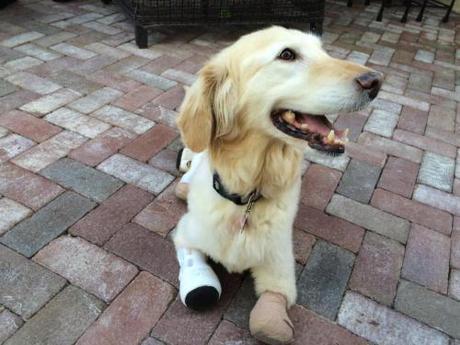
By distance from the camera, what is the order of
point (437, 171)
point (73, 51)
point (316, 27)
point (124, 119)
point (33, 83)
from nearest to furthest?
point (437, 171) < point (124, 119) < point (33, 83) < point (73, 51) < point (316, 27)

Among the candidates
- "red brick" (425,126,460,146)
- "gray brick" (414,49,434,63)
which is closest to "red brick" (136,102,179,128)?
"red brick" (425,126,460,146)

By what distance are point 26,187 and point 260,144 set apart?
1.65 meters

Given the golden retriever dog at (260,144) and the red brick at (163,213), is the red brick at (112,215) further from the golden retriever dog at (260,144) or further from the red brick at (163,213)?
the golden retriever dog at (260,144)

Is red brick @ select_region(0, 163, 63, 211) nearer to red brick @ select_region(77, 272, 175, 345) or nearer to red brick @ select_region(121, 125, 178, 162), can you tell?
red brick @ select_region(121, 125, 178, 162)

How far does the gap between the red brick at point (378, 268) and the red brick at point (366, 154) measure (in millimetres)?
835

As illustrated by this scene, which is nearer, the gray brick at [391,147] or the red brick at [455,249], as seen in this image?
the red brick at [455,249]

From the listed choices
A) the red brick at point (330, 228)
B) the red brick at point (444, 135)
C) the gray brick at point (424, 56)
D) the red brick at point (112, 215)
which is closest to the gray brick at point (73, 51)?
the red brick at point (112, 215)

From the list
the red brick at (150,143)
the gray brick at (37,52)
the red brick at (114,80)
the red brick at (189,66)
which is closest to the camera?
the red brick at (150,143)

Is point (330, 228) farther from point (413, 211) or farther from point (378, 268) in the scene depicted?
point (413, 211)

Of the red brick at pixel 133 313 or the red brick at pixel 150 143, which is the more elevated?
the red brick at pixel 133 313

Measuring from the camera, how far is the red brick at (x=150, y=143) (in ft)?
10.1

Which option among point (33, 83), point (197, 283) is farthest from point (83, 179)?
point (33, 83)

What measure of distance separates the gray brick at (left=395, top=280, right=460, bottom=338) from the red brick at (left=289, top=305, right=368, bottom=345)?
1.16 feet

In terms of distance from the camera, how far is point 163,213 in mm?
2607
